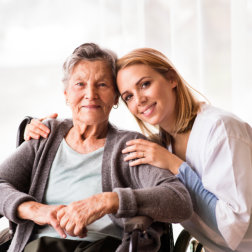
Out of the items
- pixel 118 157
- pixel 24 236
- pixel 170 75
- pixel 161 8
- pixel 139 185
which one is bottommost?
pixel 24 236

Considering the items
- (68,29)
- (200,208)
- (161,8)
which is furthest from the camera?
(68,29)

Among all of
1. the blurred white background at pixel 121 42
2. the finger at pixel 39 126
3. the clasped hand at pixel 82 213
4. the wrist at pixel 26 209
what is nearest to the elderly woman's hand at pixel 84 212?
the clasped hand at pixel 82 213

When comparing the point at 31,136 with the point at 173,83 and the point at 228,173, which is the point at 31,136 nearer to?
the point at 173,83

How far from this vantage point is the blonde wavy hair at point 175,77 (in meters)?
1.75

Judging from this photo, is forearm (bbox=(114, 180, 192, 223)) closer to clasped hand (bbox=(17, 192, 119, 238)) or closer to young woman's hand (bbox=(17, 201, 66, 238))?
clasped hand (bbox=(17, 192, 119, 238))

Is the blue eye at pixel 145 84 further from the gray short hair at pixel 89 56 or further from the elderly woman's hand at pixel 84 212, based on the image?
the elderly woman's hand at pixel 84 212

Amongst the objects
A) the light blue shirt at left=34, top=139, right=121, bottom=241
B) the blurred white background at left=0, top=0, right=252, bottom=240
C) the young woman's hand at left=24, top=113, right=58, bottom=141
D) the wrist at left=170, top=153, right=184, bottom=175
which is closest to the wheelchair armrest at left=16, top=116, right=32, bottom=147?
the young woman's hand at left=24, top=113, right=58, bottom=141

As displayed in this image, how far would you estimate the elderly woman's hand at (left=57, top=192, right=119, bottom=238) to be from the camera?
4.50 ft

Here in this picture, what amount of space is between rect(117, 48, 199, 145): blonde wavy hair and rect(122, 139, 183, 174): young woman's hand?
0.22 meters

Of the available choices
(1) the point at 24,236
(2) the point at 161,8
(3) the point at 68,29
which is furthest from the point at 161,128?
(3) the point at 68,29

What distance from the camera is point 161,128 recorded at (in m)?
1.97

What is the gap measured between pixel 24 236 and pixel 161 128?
31.8 inches

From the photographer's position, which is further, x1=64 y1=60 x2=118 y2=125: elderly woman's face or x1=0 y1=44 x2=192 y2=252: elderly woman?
x1=64 y1=60 x2=118 y2=125: elderly woman's face

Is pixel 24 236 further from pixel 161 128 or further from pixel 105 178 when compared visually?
pixel 161 128
